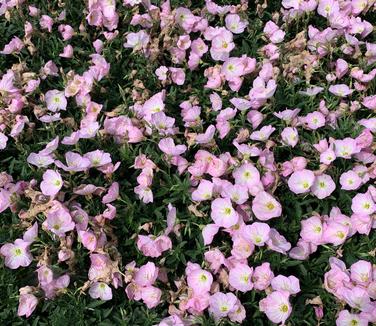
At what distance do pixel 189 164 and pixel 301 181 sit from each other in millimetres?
402

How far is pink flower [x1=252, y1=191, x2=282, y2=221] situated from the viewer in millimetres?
1993

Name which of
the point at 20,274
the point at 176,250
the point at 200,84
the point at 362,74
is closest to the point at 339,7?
the point at 362,74

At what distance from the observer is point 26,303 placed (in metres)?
1.90

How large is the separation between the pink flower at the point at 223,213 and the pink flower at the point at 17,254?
61 cm

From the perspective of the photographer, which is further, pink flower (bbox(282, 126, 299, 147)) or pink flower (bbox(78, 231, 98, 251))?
pink flower (bbox(282, 126, 299, 147))

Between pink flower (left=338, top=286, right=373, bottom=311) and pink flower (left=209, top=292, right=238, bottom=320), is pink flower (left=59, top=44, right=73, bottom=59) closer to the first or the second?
pink flower (left=209, top=292, right=238, bottom=320)

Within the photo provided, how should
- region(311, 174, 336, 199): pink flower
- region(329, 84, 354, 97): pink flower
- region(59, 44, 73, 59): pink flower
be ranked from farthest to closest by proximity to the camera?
1. region(59, 44, 73, 59): pink flower
2. region(329, 84, 354, 97): pink flower
3. region(311, 174, 336, 199): pink flower

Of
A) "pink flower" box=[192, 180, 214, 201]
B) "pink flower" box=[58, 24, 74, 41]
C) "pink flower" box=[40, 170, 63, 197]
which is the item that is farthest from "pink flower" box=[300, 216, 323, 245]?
"pink flower" box=[58, 24, 74, 41]

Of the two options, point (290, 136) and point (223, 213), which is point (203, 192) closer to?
point (223, 213)

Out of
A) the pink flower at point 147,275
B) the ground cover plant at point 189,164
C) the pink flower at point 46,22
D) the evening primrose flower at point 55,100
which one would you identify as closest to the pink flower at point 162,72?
the ground cover plant at point 189,164

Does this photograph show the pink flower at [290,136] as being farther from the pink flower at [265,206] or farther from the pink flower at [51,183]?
the pink flower at [51,183]

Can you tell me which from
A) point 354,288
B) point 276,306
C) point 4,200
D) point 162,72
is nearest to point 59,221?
point 4,200

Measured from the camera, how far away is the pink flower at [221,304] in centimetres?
184

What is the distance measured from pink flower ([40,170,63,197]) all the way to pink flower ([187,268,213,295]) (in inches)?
21.9
